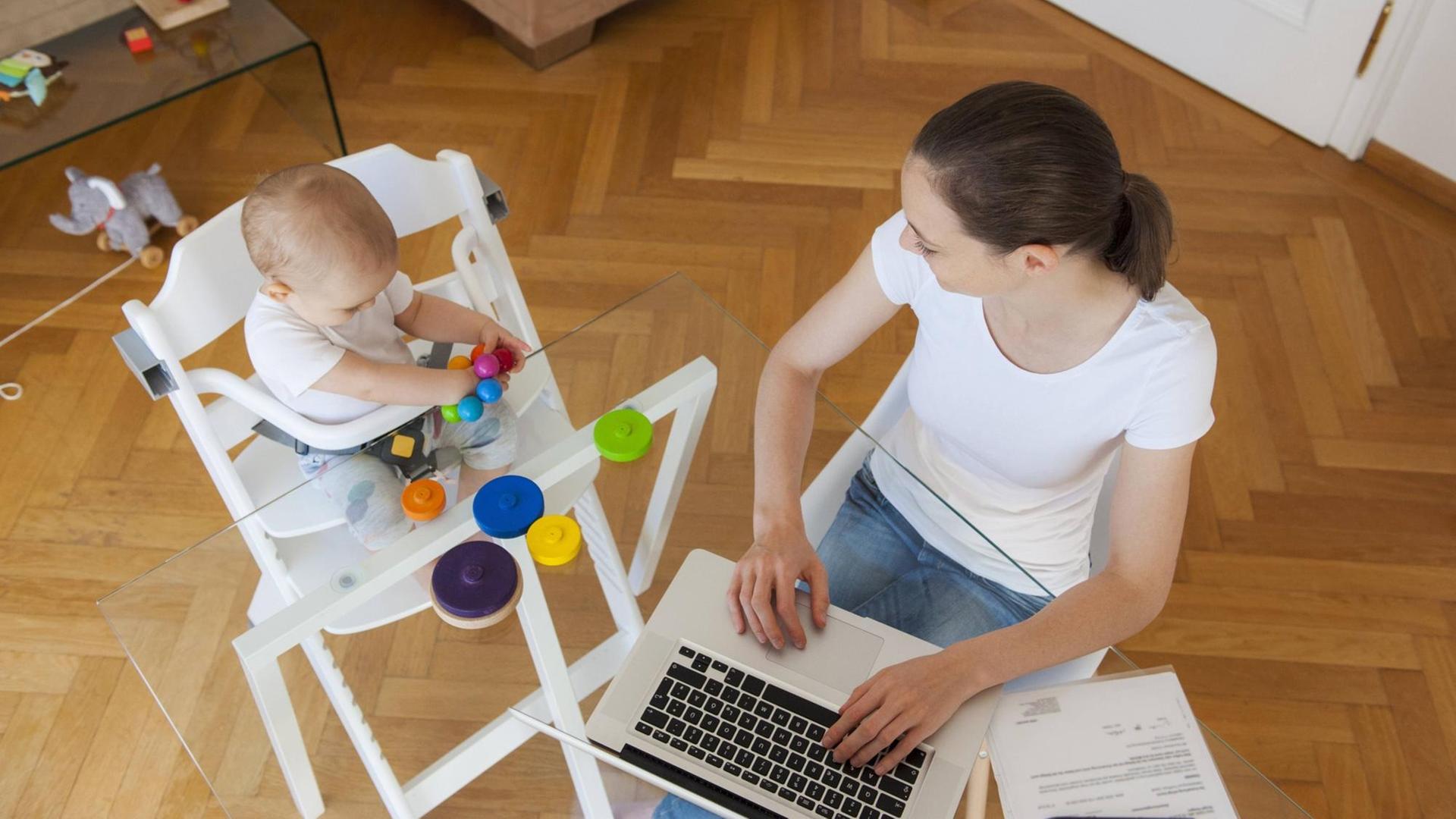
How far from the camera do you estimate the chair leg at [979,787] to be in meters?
1.18

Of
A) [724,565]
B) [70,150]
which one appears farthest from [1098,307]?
[70,150]

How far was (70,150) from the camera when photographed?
2.85 metres

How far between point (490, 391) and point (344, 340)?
8.9 inches

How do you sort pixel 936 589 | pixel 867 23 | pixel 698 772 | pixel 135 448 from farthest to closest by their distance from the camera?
pixel 867 23 → pixel 135 448 → pixel 936 589 → pixel 698 772

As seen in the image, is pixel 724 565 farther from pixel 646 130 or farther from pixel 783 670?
pixel 646 130

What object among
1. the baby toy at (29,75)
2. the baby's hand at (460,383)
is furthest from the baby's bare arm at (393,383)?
the baby toy at (29,75)

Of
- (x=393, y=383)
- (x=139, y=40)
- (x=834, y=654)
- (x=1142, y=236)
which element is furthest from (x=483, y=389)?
(x=139, y=40)

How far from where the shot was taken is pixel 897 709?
3.97ft

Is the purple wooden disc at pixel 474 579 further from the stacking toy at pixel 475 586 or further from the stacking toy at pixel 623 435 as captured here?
the stacking toy at pixel 623 435

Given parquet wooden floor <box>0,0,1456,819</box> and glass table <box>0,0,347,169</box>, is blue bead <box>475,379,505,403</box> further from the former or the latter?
glass table <box>0,0,347,169</box>

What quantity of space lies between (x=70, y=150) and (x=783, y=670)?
244 centimetres

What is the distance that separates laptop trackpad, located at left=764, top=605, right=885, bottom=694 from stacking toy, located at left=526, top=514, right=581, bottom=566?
26 cm

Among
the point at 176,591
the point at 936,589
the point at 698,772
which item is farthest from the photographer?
the point at 936,589

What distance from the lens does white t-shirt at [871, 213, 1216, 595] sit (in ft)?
4.39
